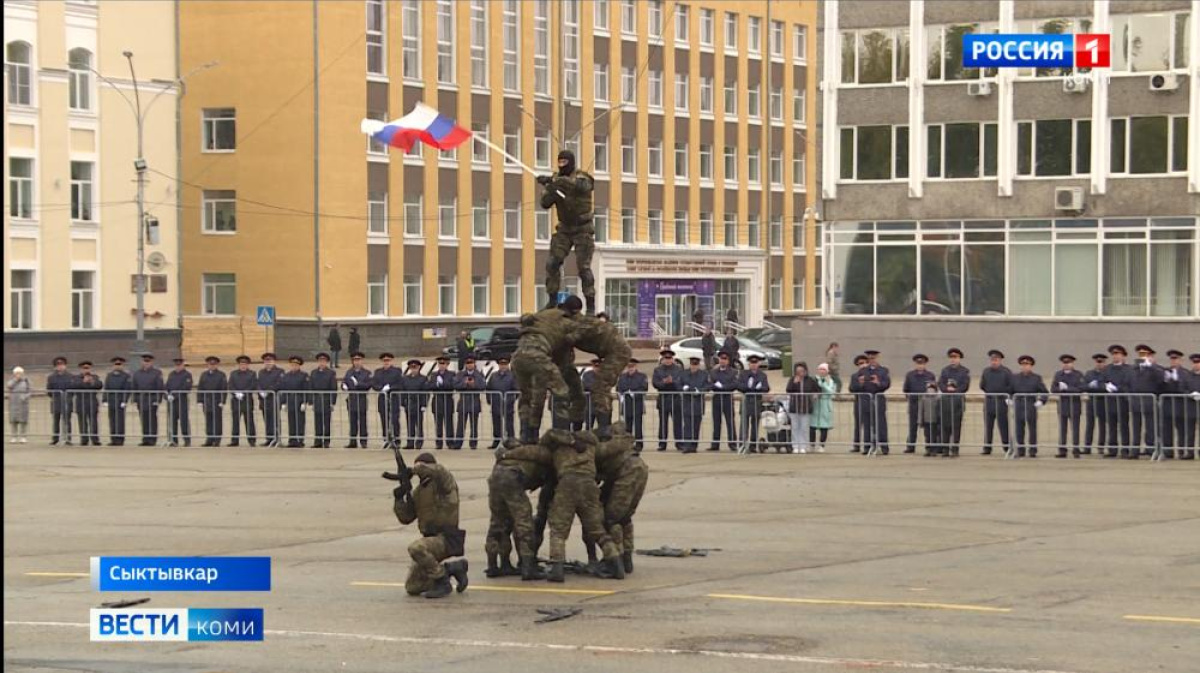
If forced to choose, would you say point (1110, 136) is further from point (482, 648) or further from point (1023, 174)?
point (482, 648)

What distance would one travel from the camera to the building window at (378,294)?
69188 mm

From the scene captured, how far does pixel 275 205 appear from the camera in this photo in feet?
222

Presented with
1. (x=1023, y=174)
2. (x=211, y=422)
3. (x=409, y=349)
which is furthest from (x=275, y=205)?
(x=211, y=422)

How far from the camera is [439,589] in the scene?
1421cm

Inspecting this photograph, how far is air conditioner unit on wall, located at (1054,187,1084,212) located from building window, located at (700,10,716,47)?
37.9 meters

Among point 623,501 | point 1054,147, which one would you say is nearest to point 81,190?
point 1054,147

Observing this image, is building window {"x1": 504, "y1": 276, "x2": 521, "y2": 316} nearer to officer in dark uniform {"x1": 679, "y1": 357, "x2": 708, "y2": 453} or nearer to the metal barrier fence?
the metal barrier fence

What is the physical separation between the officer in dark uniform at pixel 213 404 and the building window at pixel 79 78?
32.0 meters

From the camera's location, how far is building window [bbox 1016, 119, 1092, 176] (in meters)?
46.2

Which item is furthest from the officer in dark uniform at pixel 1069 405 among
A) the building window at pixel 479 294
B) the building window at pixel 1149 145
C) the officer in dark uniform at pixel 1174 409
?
the building window at pixel 479 294

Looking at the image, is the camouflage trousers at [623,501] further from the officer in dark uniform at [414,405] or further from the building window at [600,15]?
the building window at [600,15]

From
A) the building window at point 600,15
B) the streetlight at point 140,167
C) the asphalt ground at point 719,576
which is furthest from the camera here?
the building window at point 600,15
